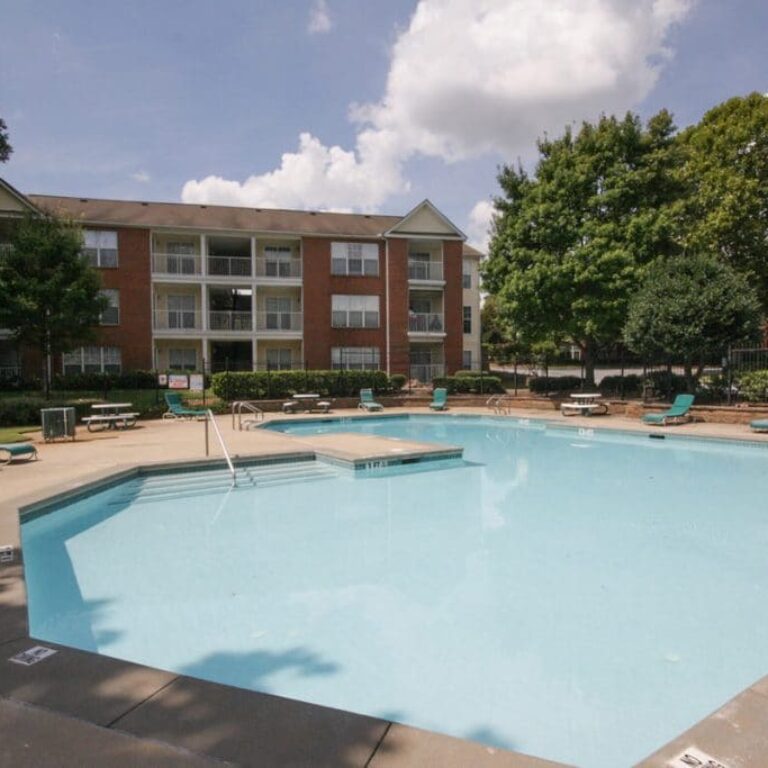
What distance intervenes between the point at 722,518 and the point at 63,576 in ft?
31.6

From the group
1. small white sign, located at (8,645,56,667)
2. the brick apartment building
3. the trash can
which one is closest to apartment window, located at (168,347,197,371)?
the brick apartment building

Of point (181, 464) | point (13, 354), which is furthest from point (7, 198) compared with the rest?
point (181, 464)

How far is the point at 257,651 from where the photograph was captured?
196 inches

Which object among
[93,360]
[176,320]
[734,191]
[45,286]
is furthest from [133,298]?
[734,191]

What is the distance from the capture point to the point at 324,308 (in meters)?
31.9

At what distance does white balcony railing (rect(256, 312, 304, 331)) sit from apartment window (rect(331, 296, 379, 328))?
1.97m

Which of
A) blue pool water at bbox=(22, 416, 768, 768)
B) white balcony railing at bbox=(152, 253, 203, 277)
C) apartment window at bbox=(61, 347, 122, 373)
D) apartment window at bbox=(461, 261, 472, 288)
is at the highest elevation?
apartment window at bbox=(461, 261, 472, 288)

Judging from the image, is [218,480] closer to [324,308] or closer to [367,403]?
[367,403]

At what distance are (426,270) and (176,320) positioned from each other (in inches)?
567

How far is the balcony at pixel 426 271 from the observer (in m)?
33.2

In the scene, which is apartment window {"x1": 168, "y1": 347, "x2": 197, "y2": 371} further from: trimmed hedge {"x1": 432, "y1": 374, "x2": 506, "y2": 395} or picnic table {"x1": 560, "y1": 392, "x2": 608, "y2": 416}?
picnic table {"x1": 560, "y1": 392, "x2": 608, "y2": 416}

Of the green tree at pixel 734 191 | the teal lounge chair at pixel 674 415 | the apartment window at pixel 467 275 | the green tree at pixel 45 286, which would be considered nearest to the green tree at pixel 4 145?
the green tree at pixel 45 286

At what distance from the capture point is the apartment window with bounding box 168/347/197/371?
Result: 31328 mm

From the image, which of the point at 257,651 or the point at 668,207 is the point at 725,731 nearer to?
the point at 257,651
